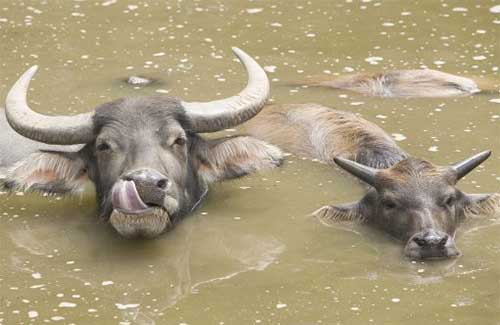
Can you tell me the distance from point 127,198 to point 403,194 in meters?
1.74

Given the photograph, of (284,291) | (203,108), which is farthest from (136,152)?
(284,291)

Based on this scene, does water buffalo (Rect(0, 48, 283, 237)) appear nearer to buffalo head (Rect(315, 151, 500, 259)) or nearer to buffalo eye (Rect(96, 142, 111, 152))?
buffalo eye (Rect(96, 142, 111, 152))

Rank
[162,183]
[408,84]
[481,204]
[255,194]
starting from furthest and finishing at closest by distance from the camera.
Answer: [408,84]
[255,194]
[481,204]
[162,183]

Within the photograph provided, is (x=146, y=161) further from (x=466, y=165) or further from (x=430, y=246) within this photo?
(x=466, y=165)

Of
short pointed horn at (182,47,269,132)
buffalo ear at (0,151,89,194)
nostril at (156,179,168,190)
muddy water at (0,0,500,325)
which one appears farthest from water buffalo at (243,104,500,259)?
buffalo ear at (0,151,89,194)

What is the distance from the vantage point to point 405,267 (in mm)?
8359

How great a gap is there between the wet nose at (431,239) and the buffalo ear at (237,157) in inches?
57.5

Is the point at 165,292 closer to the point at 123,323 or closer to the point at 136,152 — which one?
the point at 123,323

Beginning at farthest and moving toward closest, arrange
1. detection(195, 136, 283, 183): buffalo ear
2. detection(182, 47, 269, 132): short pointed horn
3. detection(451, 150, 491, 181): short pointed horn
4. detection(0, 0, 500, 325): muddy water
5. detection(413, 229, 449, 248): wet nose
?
detection(195, 136, 283, 183): buffalo ear < detection(182, 47, 269, 132): short pointed horn < detection(451, 150, 491, 181): short pointed horn < detection(413, 229, 449, 248): wet nose < detection(0, 0, 500, 325): muddy water

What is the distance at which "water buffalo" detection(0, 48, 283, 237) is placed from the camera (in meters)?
8.72

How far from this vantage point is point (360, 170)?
356 inches

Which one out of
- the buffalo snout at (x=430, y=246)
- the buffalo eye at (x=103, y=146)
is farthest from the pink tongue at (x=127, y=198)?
the buffalo snout at (x=430, y=246)

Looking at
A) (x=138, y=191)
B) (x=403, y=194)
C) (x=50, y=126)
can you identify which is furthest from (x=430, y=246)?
(x=50, y=126)

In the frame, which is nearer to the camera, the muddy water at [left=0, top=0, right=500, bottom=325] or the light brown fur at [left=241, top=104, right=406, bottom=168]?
the muddy water at [left=0, top=0, right=500, bottom=325]
